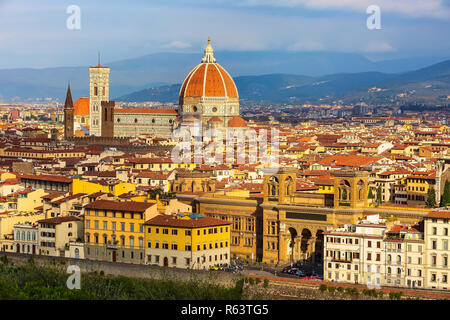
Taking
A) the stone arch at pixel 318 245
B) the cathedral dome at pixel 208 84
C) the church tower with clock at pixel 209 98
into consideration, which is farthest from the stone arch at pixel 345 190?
the cathedral dome at pixel 208 84

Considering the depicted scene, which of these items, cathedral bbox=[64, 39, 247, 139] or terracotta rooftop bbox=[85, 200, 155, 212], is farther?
cathedral bbox=[64, 39, 247, 139]

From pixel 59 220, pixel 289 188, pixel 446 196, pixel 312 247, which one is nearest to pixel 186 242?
pixel 312 247

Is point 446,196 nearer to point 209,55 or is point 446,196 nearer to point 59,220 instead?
point 59,220

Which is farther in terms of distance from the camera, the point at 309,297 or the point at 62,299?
the point at 309,297

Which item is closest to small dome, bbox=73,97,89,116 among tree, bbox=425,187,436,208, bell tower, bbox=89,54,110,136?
bell tower, bbox=89,54,110,136

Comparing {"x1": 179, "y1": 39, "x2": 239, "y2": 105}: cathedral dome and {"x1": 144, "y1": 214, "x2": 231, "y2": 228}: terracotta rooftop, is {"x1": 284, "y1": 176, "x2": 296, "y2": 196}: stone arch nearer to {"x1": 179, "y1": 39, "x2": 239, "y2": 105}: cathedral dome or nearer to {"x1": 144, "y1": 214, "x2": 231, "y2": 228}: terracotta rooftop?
{"x1": 144, "y1": 214, "x2": 231, "y2": 228}: terracotta rooftop

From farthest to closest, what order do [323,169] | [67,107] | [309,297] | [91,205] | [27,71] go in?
[27,71] → [67,107] → [323,169] → [91,205] → [309,297]

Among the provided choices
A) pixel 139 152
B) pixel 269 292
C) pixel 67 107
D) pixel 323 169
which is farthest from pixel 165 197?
pixel 67 107
